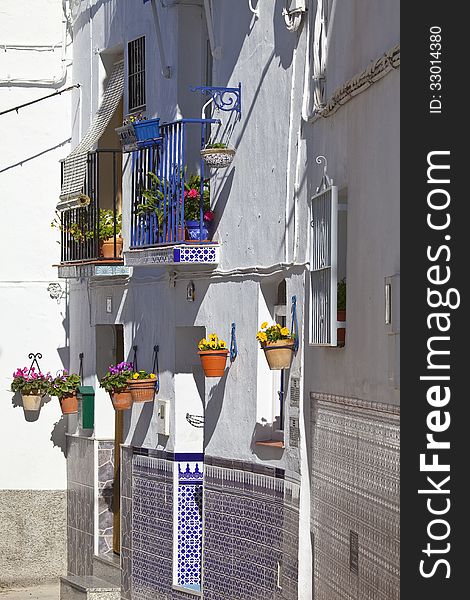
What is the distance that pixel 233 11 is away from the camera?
14875 millimetres

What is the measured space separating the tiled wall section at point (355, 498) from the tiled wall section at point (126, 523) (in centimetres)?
570

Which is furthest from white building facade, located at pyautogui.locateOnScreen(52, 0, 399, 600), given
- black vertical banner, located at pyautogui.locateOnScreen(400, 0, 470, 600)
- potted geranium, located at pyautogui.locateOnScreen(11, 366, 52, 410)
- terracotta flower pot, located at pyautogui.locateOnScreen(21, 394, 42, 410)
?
black vertical banner, located at pyautogui.locateOnScreen(400, 0, 470, 600)

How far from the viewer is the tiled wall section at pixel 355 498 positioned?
32.1 ft

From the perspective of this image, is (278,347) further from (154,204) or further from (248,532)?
(154,204)

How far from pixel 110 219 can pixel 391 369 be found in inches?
362

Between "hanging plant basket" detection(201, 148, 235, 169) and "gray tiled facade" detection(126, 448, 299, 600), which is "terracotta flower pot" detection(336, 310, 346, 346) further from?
"hanging plant basket" detection(201, 148, 235, 169)

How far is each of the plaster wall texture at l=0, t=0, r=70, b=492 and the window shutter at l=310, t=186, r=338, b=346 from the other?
903 centimetres

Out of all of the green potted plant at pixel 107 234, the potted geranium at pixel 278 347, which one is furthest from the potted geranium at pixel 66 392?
the potted geranium at pixel 278 347

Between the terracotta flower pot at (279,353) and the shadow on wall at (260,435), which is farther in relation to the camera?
the shadow on wall at (260,435)

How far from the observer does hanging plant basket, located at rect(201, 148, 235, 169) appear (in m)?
14.6

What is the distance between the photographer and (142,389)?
16953 mm

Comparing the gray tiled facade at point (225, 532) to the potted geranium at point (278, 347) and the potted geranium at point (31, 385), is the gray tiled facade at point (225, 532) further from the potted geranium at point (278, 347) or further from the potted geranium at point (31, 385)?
the potted geranium at point (31, 385)

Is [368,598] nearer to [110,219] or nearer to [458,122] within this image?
[458,122]

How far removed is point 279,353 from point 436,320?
4841 millimetres
